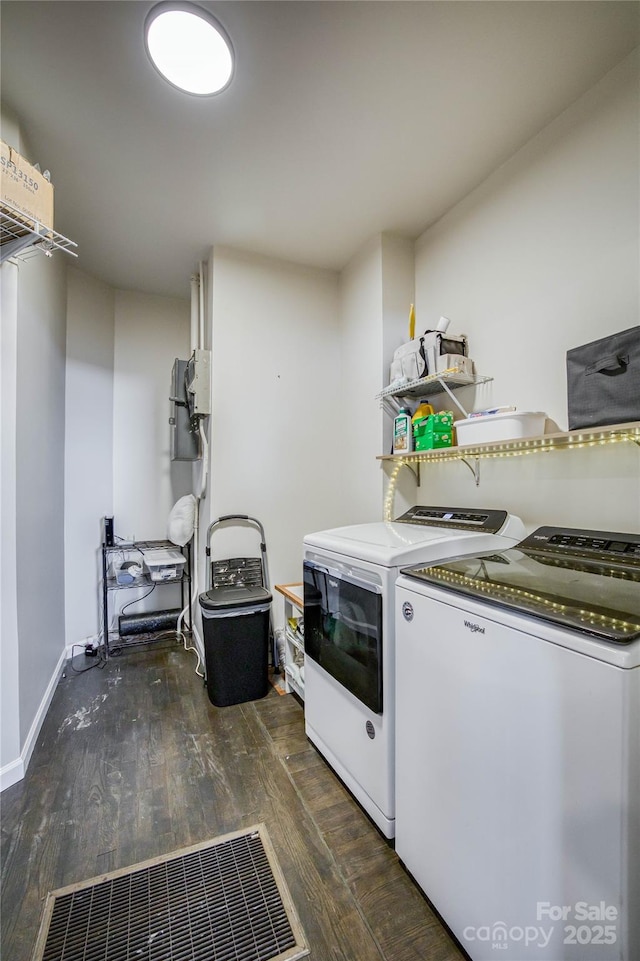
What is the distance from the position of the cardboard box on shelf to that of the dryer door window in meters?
1.77

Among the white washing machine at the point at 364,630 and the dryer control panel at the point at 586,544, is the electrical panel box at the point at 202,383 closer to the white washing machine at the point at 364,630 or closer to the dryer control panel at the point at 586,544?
the white washing machine at the point at 364,630

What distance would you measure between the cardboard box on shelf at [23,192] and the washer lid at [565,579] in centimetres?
185

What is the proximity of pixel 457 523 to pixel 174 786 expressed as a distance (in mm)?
1737

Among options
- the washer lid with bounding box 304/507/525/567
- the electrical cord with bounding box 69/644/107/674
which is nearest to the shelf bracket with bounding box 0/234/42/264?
the washer lid with bounding box 304/507/525/567

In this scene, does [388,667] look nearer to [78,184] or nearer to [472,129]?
[472,129]

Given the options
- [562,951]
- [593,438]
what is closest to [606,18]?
[593,438]

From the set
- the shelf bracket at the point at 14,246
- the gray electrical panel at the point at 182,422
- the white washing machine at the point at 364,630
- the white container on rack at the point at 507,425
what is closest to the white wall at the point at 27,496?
the shelf bracket at the point at 14,246

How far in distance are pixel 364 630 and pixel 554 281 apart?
5.61ft

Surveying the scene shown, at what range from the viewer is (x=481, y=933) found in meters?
0.98

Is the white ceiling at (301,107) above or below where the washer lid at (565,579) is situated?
above

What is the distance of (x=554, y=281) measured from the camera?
1707mm

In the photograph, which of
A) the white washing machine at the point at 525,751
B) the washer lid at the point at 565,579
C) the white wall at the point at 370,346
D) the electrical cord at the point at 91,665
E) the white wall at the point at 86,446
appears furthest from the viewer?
the white wall at the point at 86,446

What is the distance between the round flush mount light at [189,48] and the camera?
1.33 metres

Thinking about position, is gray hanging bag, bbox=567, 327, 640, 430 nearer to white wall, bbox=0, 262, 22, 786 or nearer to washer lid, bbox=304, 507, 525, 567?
washer lid, bbox=304, 507, 525, 567
